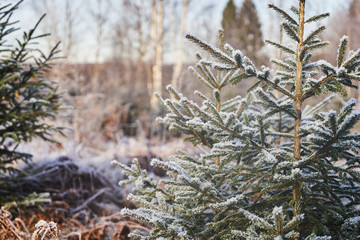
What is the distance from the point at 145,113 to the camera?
11.5 m

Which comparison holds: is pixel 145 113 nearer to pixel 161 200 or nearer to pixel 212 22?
pixel 212 22

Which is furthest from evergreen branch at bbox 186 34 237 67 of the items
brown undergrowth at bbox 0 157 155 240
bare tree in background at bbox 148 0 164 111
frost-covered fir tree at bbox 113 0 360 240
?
bare tree in background at bbox 148 0 164 111

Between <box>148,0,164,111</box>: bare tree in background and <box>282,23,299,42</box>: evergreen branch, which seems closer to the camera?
<box>282,23,299,42</box>: evergreen branch

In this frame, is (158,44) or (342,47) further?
(158,44)

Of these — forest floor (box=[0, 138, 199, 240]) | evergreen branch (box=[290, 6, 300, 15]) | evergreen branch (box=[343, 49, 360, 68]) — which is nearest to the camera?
evergreen branch (box=[343, 49, 360, 68])

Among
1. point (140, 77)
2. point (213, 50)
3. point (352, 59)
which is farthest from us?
point (140, 77)

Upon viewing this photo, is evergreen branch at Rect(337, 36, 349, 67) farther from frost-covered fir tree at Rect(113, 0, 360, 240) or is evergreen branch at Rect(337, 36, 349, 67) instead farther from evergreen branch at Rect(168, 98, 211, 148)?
evergreen branch at Rect(168, 98, 211, 148)

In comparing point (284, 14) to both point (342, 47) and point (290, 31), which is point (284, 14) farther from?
point (342, 47)

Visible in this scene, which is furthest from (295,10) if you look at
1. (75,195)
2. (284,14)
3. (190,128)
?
(75,195)

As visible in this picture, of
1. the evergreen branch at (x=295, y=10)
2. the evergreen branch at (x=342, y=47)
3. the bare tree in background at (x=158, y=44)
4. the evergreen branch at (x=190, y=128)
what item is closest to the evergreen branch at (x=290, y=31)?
the evergreen branch at (x=295, y=10)

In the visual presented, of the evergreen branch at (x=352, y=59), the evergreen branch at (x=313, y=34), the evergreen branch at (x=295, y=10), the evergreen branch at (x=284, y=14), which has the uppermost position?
the evergreen branch at (x=295, y=10)

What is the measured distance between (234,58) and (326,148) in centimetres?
65

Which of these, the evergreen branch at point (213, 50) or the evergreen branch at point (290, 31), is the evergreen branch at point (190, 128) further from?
the evergreen branch at point (290, 31)

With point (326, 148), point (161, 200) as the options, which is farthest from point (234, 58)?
point (161, 200)
